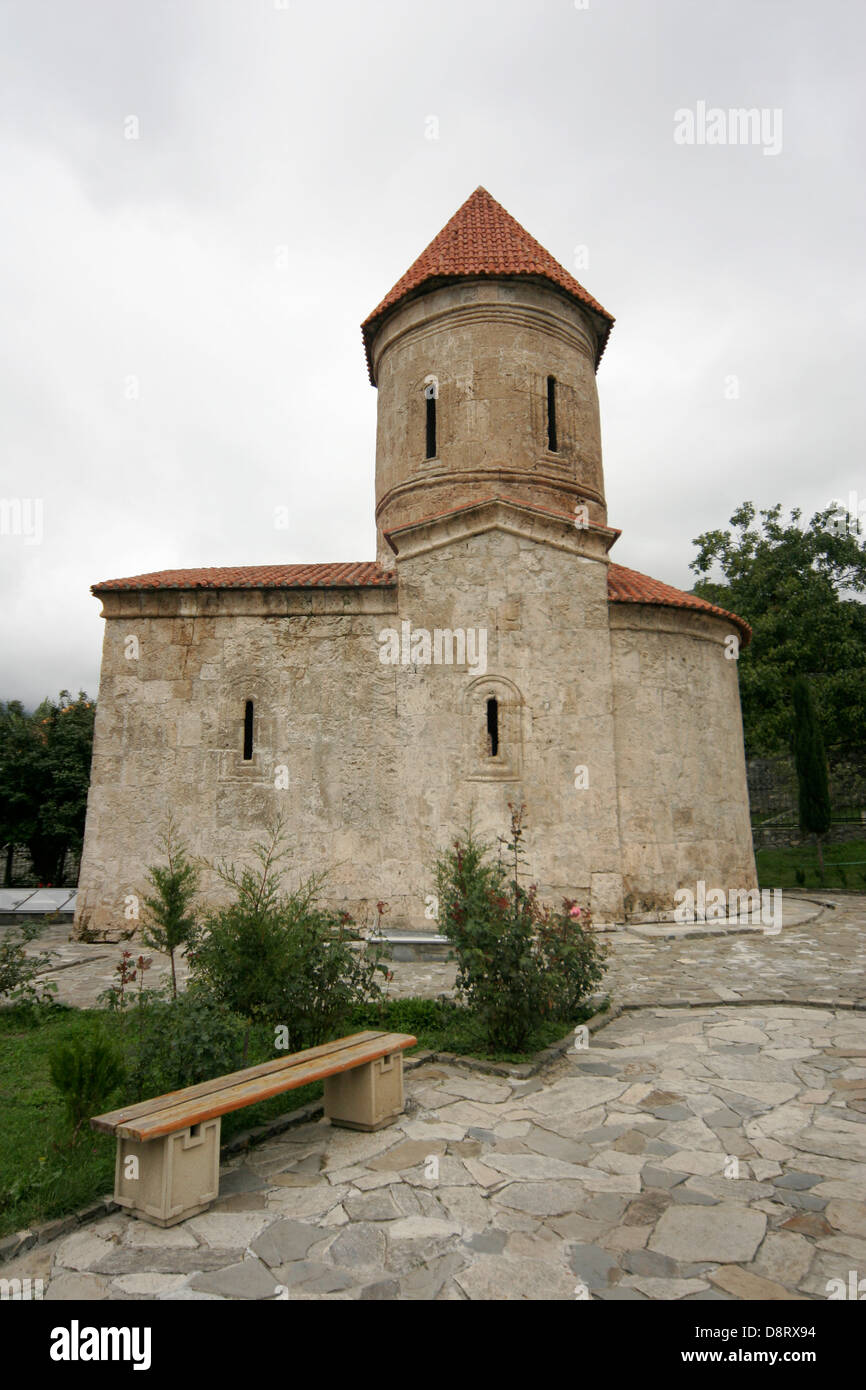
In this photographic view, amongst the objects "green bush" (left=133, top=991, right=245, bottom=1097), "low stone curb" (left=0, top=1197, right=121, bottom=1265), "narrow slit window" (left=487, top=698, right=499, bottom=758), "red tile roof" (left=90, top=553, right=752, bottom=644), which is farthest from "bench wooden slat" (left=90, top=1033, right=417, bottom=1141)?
"red tile roof" (left=90, top=553, right=752, bottom=644)

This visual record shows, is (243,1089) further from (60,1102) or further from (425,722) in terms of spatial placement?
(425,722)

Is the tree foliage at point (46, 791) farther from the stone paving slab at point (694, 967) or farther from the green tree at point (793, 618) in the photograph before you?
the green tree at point (793, 618)

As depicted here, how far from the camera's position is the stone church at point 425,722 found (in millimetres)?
9719

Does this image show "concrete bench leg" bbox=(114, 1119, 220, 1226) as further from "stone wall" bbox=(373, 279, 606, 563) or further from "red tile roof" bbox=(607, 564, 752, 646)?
"stone wall" bbox=(373, 279, 606, 563)

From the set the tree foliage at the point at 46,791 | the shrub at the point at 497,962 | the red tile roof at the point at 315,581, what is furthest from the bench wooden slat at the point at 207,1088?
the tree foliage at the point at 46,791

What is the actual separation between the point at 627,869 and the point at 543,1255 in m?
7.40

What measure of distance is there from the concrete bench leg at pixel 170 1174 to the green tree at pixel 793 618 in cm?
1712

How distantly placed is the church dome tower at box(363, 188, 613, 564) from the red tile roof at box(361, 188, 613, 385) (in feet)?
0.10

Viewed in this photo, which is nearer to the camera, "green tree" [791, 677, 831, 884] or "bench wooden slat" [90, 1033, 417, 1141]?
"bench wooden slat" [90, 1033, 417, 1141]

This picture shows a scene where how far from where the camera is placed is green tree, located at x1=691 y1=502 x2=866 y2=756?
18016 millimetres

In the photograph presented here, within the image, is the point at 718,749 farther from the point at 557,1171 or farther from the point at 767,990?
the point at 557,1171

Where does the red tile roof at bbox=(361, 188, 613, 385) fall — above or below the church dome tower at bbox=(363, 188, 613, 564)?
above

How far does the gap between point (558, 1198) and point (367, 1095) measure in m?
1.13
